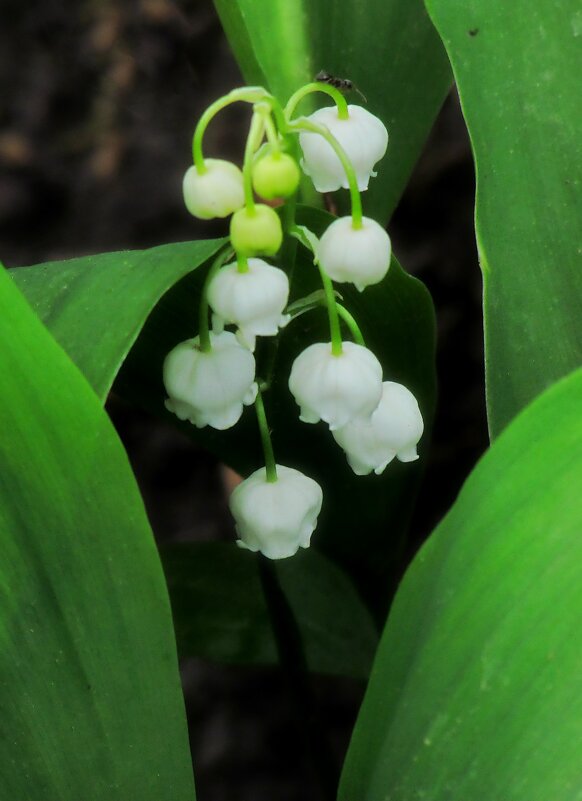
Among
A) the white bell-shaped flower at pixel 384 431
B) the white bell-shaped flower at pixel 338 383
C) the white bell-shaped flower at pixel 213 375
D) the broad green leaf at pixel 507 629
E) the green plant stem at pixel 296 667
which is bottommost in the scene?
the green plant stem at pixel 296 667

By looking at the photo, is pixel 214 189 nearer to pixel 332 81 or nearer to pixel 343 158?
pixel 343 158

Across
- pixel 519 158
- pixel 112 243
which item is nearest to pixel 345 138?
pixel 519 158

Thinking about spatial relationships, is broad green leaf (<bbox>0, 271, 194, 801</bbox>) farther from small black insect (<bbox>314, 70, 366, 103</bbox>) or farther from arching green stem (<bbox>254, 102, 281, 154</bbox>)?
small black insect (<bbox>314, 70, 366, 103</bbox>)

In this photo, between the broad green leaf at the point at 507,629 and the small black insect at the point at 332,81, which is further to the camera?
the small black insect at the point at 332,81

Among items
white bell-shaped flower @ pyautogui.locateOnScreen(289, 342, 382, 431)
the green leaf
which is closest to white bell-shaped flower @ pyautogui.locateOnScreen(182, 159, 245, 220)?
white bell-shaped flower @ pyautogui.locateOnScreen(289, 342, 382, 431)

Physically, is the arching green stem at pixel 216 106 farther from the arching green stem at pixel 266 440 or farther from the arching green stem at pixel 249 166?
the arching green stem at pixel 266 440

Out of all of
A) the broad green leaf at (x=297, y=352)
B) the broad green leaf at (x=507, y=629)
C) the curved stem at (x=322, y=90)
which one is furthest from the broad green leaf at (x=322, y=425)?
the broad green leaf at (x=507, y=629)
